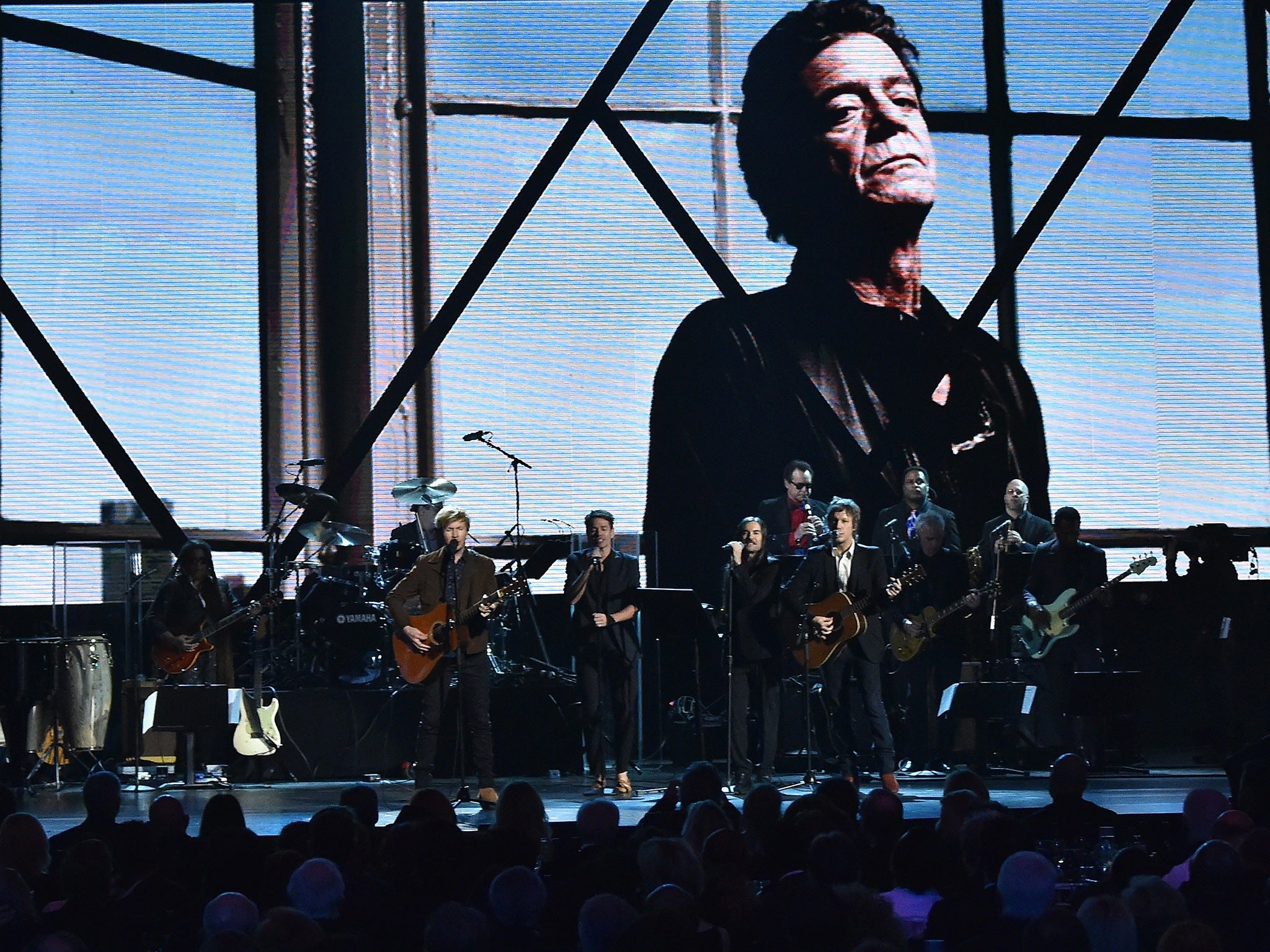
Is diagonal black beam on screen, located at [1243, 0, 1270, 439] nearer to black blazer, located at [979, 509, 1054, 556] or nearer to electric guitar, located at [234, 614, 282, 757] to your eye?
black blazer, located at [979, 509, 1054, 556]

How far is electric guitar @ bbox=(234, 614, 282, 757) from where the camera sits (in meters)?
12.4

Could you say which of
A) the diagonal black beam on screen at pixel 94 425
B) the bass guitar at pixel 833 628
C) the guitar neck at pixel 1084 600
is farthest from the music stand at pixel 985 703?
the diagonal black beam on screen at pixel 94 425

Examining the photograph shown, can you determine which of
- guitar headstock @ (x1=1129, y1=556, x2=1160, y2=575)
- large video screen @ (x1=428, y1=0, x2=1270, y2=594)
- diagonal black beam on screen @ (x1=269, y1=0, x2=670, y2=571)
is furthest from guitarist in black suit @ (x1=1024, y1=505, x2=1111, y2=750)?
diagonal black beam on screen @ (x1=269, y1=0, x2=670, y2=571)

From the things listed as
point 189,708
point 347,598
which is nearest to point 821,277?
point 347,598

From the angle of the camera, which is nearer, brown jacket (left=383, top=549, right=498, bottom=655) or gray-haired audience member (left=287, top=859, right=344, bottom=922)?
gray-haired audience member (left=287, top=859, right=344, bottom=922)

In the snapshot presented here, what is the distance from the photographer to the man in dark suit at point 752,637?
11094 millimetres

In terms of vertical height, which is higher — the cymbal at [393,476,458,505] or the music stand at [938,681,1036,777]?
the cymbal at [393,476,458,505]

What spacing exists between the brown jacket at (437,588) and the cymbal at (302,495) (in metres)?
2.28

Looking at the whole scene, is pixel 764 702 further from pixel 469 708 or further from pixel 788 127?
pixel 788 127

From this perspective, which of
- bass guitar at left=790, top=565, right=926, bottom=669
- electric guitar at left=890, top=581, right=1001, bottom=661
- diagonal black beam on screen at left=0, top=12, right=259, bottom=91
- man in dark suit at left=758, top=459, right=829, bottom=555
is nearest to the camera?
bass guitar at left=790, top=565, right=926, bottom=669

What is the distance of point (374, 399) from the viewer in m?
14.1

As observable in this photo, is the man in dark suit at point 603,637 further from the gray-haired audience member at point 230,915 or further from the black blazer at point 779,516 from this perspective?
the gray-haired audience member at point 230,915

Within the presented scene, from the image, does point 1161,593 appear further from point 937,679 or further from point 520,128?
point 520,128

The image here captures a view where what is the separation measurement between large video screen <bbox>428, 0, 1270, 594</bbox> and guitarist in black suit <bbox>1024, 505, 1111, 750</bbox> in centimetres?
188
